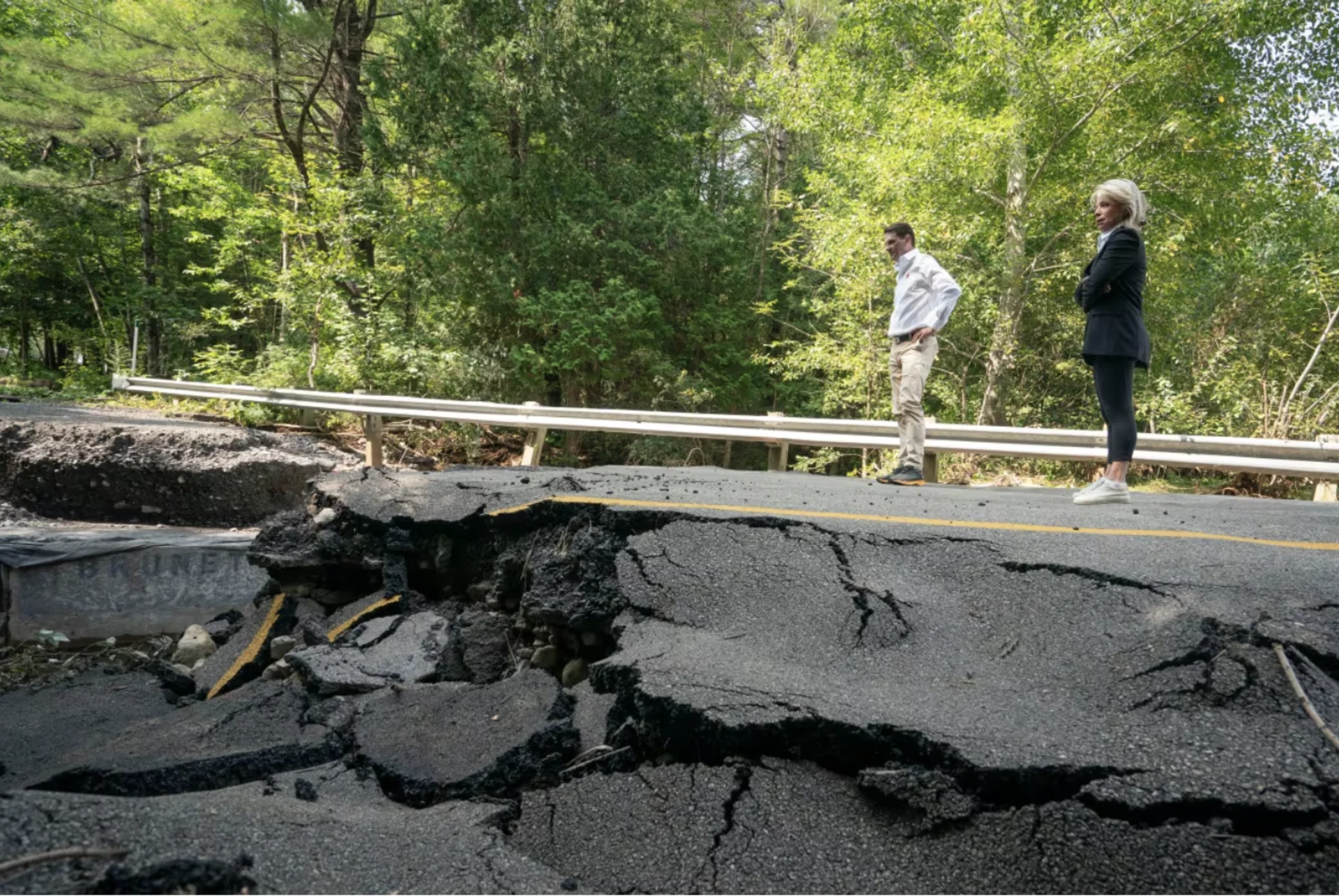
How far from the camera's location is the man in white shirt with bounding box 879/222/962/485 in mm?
5707

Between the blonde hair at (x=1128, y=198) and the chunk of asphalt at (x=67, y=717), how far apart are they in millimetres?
5796

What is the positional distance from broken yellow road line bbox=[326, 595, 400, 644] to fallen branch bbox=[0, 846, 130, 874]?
238cm

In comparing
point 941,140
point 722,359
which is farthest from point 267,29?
point 941,140

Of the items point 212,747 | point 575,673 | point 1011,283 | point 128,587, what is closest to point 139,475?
point 128,587

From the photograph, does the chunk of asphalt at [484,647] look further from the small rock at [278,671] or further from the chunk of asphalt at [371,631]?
the small rock at [278,671]

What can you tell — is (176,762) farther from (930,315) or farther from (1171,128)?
(1171,128)

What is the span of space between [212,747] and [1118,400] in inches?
200

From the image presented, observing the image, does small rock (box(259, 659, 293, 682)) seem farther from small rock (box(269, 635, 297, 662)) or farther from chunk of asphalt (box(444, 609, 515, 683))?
chunk of asphalt (box(444, 609, 515, 683))

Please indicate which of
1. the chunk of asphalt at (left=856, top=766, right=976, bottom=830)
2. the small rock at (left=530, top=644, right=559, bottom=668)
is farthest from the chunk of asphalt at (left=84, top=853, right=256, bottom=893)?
the small rock at (left=530, top=644, right=559, bottom=668)

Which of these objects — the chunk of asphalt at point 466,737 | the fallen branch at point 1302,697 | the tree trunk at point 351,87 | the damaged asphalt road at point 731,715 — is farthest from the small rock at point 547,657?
the tree trunk at point 351,87

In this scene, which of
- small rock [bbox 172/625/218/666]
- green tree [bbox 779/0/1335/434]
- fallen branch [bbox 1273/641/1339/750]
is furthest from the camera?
green tree [bbox 779/0/1335/434]

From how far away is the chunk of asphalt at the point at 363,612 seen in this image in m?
4.25

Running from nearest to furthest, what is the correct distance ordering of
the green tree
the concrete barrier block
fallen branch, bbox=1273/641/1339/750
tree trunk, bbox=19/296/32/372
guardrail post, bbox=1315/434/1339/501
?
fallen branch, bbox=1273/641/1339/750 → the concrete barrier block → guardrail post, bbox=1315/434/1339/501 → the green tree → tree trunk, bbox=19/296/32/372

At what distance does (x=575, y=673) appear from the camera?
11.2 ft
